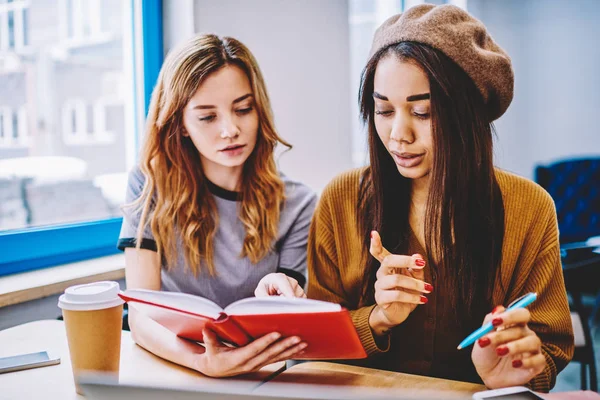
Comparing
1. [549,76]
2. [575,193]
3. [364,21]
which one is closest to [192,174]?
[364,21]

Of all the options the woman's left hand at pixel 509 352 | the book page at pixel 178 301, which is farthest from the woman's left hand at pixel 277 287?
the woman's left hand at pixel 509 352

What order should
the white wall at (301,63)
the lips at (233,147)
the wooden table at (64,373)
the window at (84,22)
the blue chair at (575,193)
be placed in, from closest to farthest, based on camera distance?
the wooden table at (64,373) → the lips at (233,147) → the window at (84,22) → the white wall at (301,63) → the blue chair at (575,193)

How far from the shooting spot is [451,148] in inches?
41.4

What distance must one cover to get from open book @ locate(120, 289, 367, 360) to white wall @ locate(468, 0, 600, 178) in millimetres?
3458

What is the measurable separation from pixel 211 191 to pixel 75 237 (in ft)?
1.92

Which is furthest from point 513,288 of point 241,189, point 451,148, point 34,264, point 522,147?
point 522,147

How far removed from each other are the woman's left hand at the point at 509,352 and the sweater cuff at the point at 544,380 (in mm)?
73

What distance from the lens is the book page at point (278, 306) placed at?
0.75 m

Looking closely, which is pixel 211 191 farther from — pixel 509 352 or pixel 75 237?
pixel 509 352

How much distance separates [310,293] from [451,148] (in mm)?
459

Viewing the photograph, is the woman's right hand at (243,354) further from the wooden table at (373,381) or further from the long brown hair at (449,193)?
the long brown hair at (449,193)

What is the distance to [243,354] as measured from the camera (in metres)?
0.88

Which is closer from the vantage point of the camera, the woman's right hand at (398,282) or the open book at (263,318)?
the open book at (263,318)

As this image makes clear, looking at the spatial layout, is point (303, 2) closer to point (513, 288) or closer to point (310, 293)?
point (310, 293)
